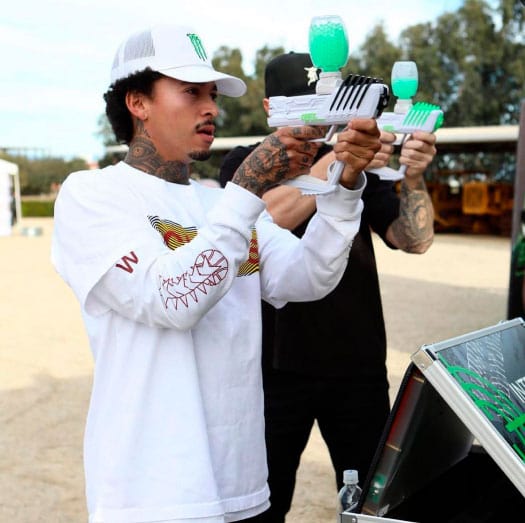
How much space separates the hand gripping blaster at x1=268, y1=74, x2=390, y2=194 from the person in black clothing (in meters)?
0.95

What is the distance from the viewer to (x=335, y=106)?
1.66 metres

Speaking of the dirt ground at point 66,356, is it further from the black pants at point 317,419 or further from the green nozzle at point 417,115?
the green nozzle at point 417,115

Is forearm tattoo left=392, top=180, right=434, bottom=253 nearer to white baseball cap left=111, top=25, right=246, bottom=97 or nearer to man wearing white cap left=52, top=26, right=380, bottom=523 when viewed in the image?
man wearing white cap left=52, top=26, right=380, bottom=523

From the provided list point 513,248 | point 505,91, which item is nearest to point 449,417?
point 513,248

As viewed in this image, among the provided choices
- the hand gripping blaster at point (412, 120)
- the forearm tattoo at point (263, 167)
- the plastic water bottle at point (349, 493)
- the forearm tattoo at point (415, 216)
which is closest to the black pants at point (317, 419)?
the forearm tattoo at point (415, 216)

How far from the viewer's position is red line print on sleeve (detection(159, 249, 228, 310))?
64.7 inches

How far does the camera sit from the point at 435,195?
86.1ft

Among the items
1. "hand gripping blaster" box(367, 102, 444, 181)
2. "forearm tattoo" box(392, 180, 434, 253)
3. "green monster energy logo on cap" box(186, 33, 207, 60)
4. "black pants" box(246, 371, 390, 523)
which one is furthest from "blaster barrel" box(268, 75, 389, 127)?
"black pants" box(246, 371, 390, 523)

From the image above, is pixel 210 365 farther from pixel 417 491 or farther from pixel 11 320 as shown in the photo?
pixel 11 320

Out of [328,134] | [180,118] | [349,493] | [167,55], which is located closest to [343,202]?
[328,134]

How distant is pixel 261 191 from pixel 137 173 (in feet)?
1.08

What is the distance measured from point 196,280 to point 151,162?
17.9 inches

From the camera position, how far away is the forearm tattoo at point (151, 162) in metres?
1.96

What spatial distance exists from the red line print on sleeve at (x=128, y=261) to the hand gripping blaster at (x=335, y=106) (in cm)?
43
